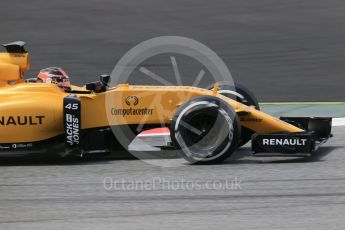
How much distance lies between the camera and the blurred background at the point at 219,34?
1366cm

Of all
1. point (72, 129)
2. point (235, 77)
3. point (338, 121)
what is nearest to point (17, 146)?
point (72, 129)

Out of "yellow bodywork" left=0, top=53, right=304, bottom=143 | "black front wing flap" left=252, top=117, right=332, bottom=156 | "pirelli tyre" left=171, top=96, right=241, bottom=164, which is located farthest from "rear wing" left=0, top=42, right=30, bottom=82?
"black front wing flap" left=252, top=117, right=332, bottom=156

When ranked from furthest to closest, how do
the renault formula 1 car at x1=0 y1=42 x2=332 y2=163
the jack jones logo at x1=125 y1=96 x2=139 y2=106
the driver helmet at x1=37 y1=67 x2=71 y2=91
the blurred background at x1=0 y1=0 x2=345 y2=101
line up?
the blurred background at x1=0 y1=0 x2=345 y2=101 < the driver helmet at x1=37 y1=67 x2=71 y2=91 < the jack jones logo at x1=125 y1=96 x2=139 y2=106 < the renault formula 1 car at x1=0 y1=42 x2=332 y2=163

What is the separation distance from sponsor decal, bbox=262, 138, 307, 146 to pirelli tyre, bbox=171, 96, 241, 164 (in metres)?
0.30

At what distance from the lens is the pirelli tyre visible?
8.36 m

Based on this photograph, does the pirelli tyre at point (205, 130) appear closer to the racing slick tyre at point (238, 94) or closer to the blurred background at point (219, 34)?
the racing slick tyre at point (238, 94)

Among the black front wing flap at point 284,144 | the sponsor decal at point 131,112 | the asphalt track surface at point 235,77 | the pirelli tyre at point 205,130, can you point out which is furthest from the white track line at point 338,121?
the sponsor decal at point 131,112

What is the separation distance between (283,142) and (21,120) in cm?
268

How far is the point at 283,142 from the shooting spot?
8.44 metres

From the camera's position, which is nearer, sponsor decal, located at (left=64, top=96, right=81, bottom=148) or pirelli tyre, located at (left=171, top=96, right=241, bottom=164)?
pirelli tyre, located at (left=171, top=96, right=241, bottom=164)

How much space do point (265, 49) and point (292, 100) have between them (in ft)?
8.12

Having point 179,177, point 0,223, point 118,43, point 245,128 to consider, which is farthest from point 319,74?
point 0,223

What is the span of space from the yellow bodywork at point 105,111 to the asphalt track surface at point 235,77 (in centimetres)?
36

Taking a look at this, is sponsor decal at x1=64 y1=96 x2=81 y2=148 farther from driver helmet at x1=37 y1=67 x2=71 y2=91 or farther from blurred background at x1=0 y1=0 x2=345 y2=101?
blurred background at x1=0 y1=0 x2=345 y2=101
